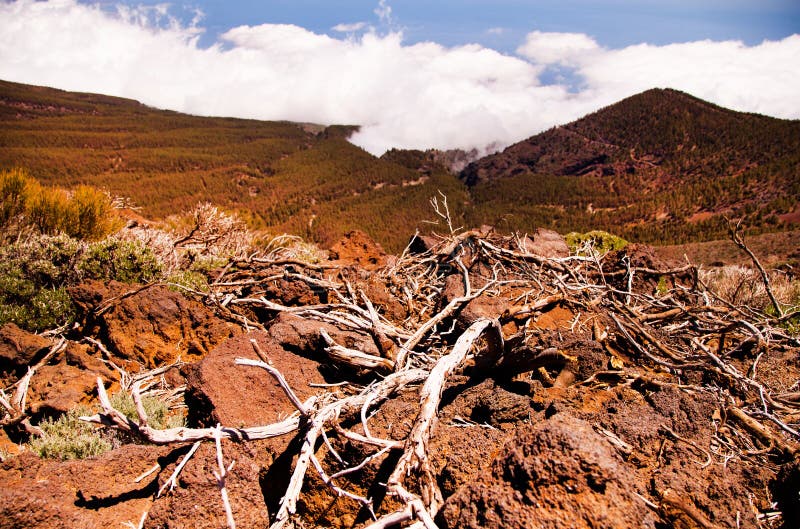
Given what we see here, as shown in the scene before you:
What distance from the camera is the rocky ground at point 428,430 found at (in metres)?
1.40

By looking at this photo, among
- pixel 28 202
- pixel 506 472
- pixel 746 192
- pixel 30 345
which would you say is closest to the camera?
pixel 506 472

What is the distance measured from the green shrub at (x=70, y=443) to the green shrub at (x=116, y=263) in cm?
269

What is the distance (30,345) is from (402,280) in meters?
3.62

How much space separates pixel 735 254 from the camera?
1847cm

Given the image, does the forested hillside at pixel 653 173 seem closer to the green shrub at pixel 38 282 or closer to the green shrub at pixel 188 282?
the green shrub at pixel 188 282

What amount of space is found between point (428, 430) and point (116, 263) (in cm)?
492

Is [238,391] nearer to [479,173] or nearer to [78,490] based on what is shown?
[78,490]

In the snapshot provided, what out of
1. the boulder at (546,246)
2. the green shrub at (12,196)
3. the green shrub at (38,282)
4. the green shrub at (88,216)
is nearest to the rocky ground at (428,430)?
the green shrub at (38,282)

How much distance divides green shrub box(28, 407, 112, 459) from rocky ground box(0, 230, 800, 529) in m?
0.17

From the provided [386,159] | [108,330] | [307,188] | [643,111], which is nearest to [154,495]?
[108,330]

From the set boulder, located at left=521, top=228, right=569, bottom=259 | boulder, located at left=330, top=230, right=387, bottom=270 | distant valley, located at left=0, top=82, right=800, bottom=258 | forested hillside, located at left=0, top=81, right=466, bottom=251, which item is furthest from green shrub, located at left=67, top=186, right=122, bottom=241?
forested hillside, located at left=0, top=81, right=466, bottom=251

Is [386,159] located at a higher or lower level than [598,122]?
lower

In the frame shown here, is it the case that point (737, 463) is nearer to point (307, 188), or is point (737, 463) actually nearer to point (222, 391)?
point (222, 391)

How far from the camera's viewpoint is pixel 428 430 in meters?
1.57
